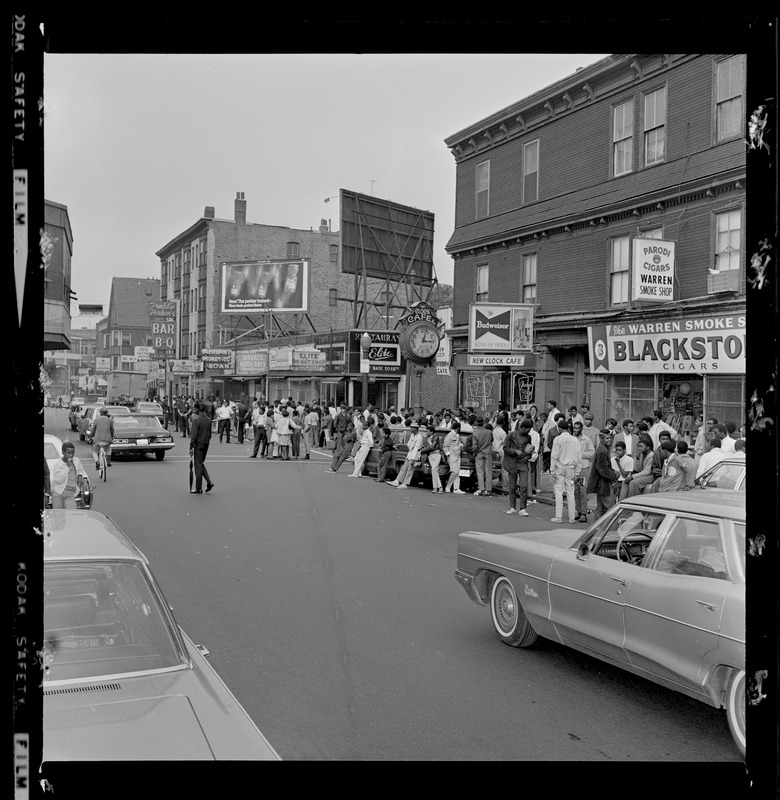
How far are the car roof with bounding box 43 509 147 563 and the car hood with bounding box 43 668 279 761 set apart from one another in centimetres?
70

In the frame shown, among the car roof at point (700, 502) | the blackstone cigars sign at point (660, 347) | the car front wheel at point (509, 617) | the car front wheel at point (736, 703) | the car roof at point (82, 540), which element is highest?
→ the blackstone cigars sign at point (660, 347)

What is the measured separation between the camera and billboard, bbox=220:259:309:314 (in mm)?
46844

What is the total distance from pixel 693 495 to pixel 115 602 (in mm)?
3648

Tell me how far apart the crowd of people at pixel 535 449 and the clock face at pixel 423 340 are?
2.25 meters

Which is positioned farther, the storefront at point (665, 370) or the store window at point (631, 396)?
the store window at point (631, 396)

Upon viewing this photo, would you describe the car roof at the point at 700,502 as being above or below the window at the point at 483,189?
below

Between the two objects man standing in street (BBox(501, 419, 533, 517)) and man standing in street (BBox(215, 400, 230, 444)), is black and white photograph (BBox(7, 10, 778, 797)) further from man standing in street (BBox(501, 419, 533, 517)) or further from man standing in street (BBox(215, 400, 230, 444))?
man standing in street (BBox(215, 400, 230, 444))

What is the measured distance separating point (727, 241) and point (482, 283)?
32.1ft

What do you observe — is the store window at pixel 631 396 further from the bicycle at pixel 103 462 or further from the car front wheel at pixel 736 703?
the car front wheel at pixel 736 703

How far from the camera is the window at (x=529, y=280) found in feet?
73.6

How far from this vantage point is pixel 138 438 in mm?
21875

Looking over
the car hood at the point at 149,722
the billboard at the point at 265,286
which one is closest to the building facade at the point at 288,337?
the billboard at the point at 265,286
